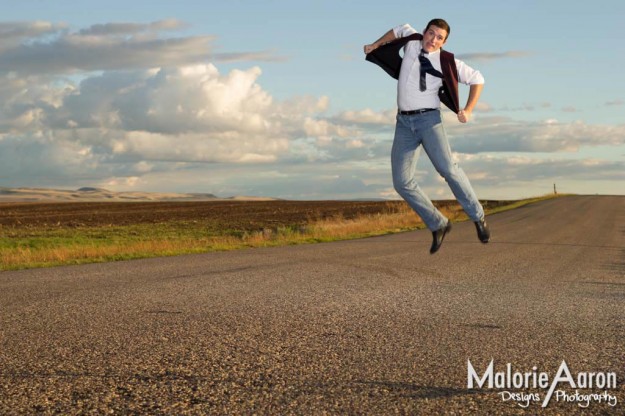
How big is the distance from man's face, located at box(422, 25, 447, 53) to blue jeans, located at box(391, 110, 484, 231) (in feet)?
1.66

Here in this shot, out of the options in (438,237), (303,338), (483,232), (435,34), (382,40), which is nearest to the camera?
(435,34)

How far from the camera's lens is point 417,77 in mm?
5355

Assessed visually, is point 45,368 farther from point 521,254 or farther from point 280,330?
point 521,254

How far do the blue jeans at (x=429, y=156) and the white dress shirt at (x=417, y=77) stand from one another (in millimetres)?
100

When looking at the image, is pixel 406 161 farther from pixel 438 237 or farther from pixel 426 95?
pixel 438 237

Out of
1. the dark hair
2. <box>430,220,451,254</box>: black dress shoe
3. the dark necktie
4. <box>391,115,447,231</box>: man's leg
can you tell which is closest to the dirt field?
<box>430,220,451,254</box>: black dress shoe

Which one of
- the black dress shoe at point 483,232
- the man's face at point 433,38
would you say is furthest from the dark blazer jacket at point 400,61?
the black dress shoe at point 483,232

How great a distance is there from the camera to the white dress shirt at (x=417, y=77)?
534cm

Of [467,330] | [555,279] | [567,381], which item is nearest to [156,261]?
[555,279]

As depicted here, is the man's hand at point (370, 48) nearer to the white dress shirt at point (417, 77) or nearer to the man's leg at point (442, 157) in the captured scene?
the white dress shirt at point (417, 77)

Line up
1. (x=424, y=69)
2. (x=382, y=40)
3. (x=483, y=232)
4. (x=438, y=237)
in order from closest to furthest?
(x=424, y=69), (x=382, y=40), (x=483, y=232), (x=438, y=237)

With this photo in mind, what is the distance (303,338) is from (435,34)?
310 centimetres

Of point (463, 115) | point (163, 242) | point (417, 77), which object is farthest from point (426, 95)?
point (163, 242)

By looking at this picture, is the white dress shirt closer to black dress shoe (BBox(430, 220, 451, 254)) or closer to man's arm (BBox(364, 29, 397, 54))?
man's arm (BBox(364, 29, 397, 54))
